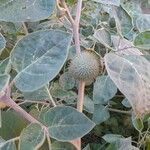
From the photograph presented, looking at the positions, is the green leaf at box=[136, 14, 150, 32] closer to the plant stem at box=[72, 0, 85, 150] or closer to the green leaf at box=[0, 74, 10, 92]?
the plant stem at box=[72, 0, 85, 150]

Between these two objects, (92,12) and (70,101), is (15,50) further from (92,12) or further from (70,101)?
(92,12)

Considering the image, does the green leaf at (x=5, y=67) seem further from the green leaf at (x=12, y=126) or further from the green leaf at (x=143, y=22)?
the green leaf at (x=143, y=22)

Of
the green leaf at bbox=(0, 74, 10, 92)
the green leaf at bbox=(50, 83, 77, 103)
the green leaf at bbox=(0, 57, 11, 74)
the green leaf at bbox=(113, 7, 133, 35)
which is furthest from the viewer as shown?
the green leaf at bbox=(50, 83, 77, 103)

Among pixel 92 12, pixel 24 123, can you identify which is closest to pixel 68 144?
pixel 24 123

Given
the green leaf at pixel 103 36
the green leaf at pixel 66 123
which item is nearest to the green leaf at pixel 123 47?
the green leaf at pixel 103 36

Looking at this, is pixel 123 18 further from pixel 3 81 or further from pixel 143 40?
pixel 3 81

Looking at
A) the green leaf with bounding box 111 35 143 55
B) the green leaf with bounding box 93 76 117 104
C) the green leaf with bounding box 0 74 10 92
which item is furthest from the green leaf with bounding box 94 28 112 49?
the green leaf with bounding box 0 74 10 92

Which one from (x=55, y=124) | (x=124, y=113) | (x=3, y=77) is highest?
(x=3, y=77)
